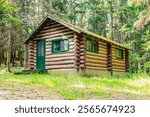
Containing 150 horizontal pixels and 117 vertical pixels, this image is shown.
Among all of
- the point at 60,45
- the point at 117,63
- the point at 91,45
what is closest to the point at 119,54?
the point at 117,63

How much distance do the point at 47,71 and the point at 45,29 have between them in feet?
12.2

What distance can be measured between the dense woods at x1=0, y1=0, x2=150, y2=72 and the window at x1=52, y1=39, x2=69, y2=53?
3363 mm

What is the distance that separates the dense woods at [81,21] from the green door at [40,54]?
7.98 feet

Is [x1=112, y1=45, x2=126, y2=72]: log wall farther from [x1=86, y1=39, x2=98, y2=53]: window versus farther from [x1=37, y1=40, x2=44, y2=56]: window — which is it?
[x1=37, y1=40, x2=44, y2=56]: window

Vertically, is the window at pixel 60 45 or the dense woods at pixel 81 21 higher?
the dense woods at pixel 81 21

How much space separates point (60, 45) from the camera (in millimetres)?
23953

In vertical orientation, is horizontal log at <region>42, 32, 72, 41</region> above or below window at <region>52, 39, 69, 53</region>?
above

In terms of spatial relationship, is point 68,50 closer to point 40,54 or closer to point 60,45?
point 60,45

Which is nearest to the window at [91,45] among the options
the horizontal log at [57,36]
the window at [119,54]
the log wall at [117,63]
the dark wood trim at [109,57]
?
the horizontal log at [57,36]

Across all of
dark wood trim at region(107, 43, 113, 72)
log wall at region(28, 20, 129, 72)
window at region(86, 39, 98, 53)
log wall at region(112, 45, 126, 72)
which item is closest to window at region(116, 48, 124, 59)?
log wall at region(112, 45, 126, 72)

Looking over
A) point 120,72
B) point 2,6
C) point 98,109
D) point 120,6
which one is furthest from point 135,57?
point 98,109

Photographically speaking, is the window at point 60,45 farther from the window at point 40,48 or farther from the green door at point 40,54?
the window at point 40,48

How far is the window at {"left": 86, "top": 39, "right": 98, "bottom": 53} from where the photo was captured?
23.6 metres

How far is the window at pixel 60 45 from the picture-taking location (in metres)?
23.4
